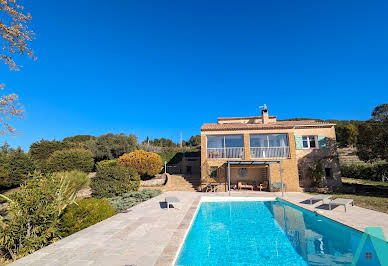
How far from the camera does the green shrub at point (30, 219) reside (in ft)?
17.2

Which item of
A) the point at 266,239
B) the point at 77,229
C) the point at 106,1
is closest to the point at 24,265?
the point at 77,229

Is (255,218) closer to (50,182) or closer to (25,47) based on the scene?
(50,182)

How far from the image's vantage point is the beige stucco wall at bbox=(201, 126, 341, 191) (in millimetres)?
16438

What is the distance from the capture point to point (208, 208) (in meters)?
11.2

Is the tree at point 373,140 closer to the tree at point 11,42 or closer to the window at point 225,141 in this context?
the window at point 225,141

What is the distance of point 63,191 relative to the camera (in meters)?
7.29

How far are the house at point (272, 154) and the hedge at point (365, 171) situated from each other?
8038mm

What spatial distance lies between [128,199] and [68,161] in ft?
47.4

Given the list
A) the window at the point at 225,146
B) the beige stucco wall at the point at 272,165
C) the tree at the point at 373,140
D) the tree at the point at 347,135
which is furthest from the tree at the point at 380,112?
the tree at the point at 347,135

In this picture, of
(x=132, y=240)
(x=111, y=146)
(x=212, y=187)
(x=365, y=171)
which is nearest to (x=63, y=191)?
(x=132, y=240)

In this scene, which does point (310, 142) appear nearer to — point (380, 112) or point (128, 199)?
point (380, 112)

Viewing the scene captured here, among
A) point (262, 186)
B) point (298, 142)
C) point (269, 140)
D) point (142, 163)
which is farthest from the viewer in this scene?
point (142, 163)

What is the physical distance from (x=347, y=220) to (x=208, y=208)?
257 inches

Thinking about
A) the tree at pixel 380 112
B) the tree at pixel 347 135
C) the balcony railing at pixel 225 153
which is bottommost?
the balcony railing at pixel 225 153
